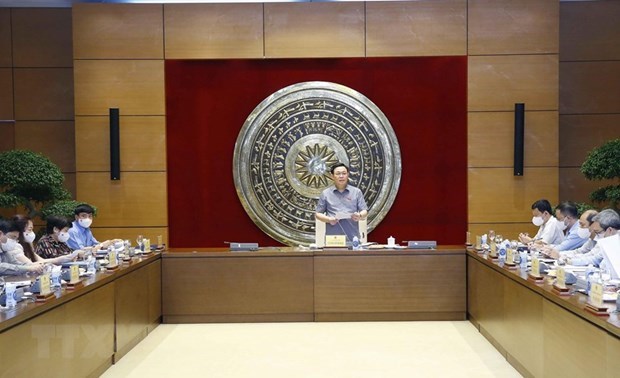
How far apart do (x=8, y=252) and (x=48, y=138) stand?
3026mm

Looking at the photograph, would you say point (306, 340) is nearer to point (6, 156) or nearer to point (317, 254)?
point (317, 254)

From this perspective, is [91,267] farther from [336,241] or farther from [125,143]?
[125,143]

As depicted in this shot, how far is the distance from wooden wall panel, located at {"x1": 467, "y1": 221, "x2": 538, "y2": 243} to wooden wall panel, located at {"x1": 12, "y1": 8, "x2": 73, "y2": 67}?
14.2 ft

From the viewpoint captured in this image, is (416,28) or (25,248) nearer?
(25,248)

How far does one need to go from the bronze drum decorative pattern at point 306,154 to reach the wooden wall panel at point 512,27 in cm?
118

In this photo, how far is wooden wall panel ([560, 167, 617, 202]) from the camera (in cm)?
686

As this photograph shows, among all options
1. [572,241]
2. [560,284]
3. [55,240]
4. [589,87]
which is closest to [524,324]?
[560,284]

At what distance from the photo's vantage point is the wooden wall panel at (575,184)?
22.5ft

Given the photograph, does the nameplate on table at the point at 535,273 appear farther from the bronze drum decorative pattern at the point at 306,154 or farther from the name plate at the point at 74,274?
the bronze drum decorative pattern at the point at 306,154

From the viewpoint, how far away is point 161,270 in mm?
5418

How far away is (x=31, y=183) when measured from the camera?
19.0 ft

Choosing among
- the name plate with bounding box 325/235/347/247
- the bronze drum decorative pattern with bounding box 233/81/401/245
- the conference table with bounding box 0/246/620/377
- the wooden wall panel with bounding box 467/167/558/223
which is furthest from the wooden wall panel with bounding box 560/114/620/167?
the name plate with bounding box 325/235/347/247

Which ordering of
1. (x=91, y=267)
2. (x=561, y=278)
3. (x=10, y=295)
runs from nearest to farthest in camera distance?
(x=10, y=295) < (x=561, y=278) < (x=91, y=267)

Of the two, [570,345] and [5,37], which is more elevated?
[5,37]
